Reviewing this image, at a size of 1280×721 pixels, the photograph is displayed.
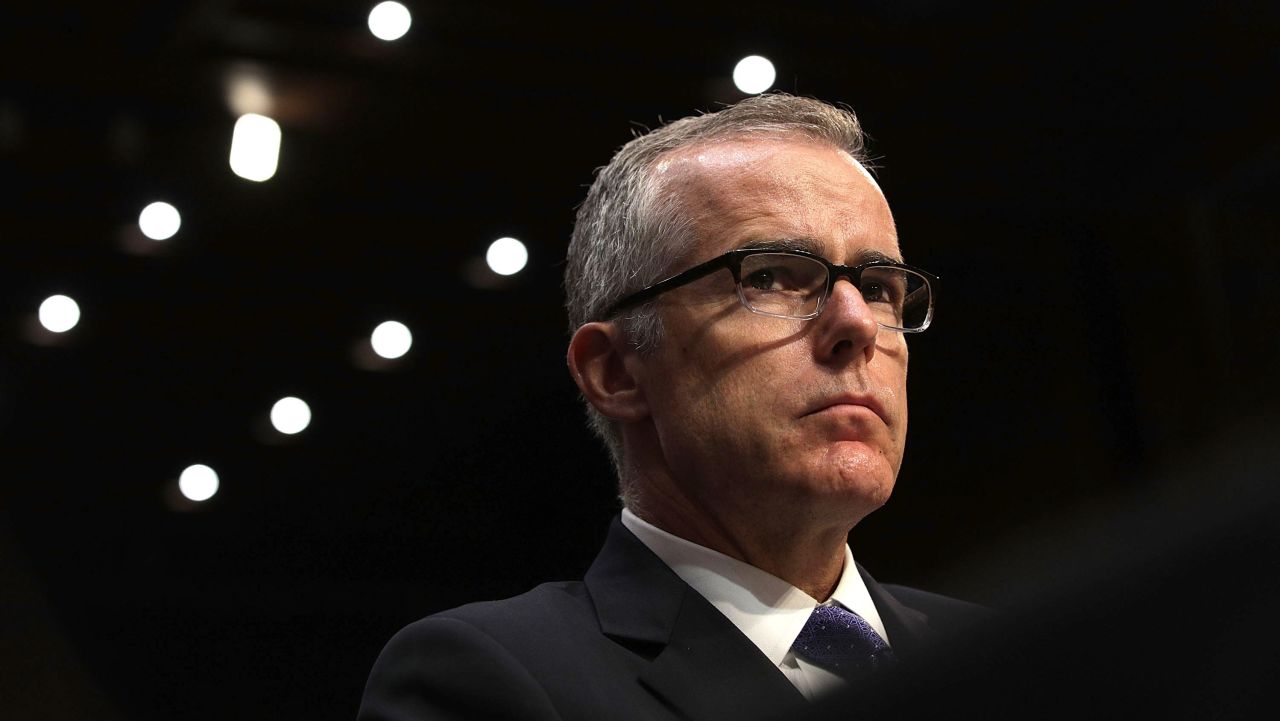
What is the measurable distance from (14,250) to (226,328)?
0.41 meters

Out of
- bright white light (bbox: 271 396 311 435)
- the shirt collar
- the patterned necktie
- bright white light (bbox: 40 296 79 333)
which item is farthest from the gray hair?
bright white light (bbox: 40 296 79 333)

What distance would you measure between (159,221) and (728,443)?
1430mm

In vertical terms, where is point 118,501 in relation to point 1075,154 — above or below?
below

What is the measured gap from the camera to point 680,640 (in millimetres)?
1559

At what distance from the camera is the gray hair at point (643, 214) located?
1.80 m

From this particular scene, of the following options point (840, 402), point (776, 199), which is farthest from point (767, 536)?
point (776, 199)

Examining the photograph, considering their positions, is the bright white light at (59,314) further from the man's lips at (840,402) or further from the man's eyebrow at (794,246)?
the man's lips at (840,402)

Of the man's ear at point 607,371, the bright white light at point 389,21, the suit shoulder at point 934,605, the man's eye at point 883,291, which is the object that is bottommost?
the suit shoulder at point 934,605

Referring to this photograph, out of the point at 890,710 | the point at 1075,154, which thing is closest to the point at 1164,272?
the point at 1075,154

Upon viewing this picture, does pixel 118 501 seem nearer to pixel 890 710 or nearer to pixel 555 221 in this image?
pixel 555 221

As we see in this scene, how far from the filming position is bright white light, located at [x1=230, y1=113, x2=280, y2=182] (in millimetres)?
2566

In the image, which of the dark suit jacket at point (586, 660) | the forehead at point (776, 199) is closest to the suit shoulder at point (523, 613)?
the dark suit jacket at point (586, 660)

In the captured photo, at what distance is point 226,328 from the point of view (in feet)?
8.56

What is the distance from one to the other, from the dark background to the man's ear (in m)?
0.94
